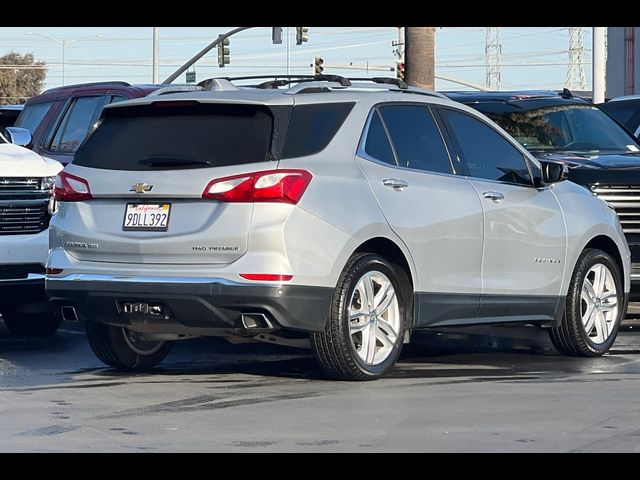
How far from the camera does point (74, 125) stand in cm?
1397

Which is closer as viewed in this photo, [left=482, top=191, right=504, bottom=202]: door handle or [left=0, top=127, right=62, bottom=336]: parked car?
[left=482, top=191, right=504, bottom=202]: door handle

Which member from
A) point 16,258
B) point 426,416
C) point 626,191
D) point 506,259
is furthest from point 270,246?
point 626,191

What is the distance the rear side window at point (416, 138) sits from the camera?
946 cm

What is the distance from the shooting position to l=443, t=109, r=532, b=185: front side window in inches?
393

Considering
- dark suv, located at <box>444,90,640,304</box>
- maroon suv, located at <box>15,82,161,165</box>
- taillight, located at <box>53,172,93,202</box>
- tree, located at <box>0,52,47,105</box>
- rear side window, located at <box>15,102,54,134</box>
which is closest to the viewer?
taillight, located at <box>53,172,93,202</box>

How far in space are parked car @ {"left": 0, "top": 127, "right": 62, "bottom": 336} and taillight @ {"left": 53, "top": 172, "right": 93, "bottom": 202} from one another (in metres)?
1.83

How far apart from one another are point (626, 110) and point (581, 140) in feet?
11.1

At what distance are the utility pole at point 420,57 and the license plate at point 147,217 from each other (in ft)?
39.1

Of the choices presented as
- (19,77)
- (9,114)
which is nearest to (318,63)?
(9,114)

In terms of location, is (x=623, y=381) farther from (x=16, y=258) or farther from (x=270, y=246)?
(x=16, y=258)

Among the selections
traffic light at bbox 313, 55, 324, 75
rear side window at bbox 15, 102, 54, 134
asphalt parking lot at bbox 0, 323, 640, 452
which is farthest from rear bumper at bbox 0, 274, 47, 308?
traffic light at bbox 313, 55, 324, 75

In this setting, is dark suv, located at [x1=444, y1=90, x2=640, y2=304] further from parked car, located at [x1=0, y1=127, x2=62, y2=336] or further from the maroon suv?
parked car, located at [x1=0, y1=127, x2=62, y2=336]

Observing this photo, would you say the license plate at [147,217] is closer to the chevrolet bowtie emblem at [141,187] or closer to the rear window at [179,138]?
the chevrolet bowtie emblem at [141,187]

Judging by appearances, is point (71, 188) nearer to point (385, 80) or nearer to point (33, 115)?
point (385, 80)
